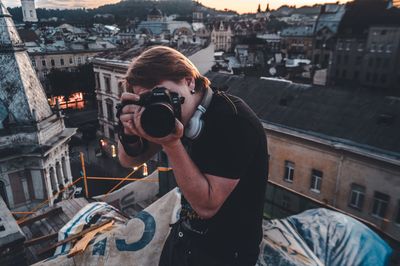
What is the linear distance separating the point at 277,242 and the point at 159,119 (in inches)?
122

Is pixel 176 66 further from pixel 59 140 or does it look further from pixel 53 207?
pixel 59 140

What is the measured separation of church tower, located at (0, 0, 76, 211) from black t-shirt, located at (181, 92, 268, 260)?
15.3m

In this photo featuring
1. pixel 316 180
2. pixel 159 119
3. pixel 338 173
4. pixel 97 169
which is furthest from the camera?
pixel 97 169

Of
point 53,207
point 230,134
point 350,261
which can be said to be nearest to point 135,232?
point 230,134

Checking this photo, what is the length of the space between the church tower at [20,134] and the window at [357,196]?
582 inches

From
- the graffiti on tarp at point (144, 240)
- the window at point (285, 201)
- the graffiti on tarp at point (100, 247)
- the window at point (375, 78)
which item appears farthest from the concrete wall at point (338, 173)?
the window at point (375, 78)

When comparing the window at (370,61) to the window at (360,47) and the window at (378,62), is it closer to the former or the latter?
the window at (378,62)

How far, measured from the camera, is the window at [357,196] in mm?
14609

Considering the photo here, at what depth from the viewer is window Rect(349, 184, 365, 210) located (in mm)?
14609

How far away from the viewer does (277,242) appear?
4539mm

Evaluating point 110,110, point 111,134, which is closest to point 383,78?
point 110,110

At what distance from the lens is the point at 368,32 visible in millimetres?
46719

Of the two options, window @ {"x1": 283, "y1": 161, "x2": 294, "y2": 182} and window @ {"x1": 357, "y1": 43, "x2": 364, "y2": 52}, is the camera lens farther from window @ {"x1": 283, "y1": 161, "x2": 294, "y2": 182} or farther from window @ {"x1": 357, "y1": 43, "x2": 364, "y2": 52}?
window @ {"x1": 357, "y1": 43, "x2": 364, "y2": 52}

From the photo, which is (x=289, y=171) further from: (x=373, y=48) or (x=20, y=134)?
(x=373, y=48)
